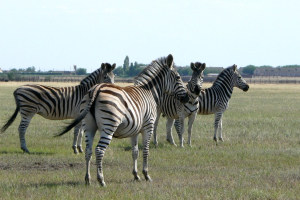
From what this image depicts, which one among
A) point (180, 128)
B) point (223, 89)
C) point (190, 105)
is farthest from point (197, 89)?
point (223, 89)

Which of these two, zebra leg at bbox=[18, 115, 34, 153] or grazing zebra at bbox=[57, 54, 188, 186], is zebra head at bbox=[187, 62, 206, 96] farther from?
zebra leg at bbox=[18, 115, 34, 153]

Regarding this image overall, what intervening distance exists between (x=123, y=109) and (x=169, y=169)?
2.94 m

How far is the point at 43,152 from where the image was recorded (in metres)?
12.6

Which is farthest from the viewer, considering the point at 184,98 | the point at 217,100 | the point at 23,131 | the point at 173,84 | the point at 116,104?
the point at 217,100

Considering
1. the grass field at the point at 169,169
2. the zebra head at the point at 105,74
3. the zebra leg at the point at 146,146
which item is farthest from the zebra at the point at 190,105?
the zebra leg at the point at 146,146

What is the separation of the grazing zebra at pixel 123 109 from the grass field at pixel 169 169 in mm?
662

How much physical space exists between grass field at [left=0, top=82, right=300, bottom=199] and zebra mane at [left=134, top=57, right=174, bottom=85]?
204cm

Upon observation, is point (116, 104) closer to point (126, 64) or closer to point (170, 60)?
point (170, 60)

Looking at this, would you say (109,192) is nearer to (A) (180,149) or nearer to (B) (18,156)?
(B) (18,156)

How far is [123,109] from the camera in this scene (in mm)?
8070

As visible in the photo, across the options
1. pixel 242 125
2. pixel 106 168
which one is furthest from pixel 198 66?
pixel 242 125

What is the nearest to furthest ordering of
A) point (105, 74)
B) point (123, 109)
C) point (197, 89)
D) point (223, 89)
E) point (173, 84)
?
point (123, 109) → point (173, 84) → point (105, 74) → point (197, 89) → point (223, 89)

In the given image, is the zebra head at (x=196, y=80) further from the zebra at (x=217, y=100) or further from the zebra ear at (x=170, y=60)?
the zebra ear at (x=170, y=60)

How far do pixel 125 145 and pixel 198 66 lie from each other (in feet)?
11.2
